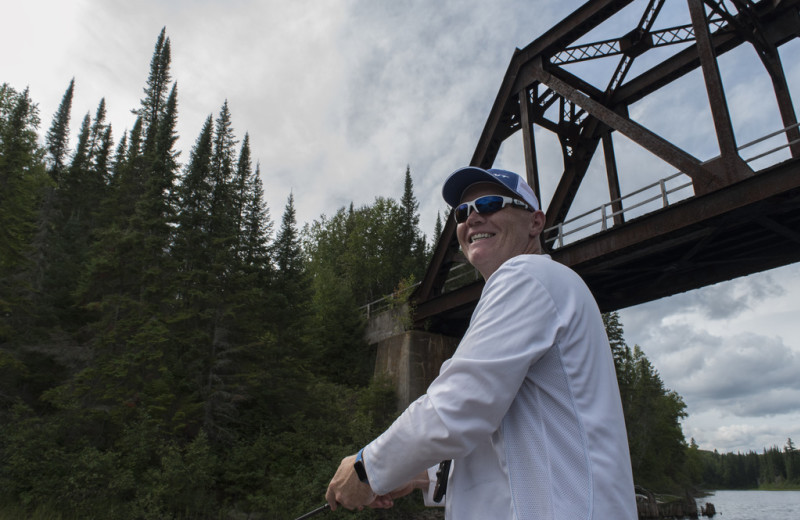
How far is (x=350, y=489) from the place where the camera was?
1.74 metres

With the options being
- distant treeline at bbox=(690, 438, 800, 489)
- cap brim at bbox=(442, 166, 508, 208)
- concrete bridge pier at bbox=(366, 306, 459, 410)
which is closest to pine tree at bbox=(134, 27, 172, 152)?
concrete bridge pier at bbox=(366, 306, 459, 410)

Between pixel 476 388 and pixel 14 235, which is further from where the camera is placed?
pixel 14 235

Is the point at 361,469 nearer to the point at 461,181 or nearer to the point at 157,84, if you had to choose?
the point at 461,181

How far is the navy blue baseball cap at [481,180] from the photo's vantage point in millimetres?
2195

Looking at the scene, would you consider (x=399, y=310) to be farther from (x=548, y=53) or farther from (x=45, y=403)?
(x=45, y=403)

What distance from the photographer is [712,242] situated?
1408cm

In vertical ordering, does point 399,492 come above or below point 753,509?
above

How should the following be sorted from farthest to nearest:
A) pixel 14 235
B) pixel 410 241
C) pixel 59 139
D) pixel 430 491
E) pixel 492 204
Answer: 1. pixel 59 139
2. pixel 410 241
3. pixel 14 235
4. pixel 492 204
5. pixel 430 491

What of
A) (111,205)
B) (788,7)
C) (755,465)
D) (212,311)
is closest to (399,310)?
(212,311)

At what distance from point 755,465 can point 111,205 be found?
21311cm

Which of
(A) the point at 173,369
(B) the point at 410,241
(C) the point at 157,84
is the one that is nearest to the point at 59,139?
(C) the point at 157,84

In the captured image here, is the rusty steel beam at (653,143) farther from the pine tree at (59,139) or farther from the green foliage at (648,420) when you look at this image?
the pine tree at (59,139)

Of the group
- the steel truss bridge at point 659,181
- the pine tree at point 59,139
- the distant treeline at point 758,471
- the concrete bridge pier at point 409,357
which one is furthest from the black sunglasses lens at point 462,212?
the distant treeline at point 758,471

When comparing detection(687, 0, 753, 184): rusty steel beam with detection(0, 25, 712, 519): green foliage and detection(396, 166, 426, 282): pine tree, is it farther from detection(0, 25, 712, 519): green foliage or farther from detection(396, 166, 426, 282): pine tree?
detection(396, 166, 426, 282): pine tree
